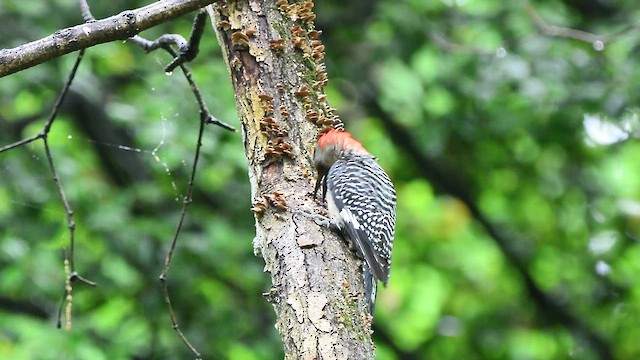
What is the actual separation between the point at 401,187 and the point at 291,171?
166 inches

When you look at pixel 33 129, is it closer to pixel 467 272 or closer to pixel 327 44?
pixel 327 44

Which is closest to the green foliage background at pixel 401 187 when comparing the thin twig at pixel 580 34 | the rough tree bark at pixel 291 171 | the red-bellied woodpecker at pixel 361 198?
the thin twig at pixel 580 34

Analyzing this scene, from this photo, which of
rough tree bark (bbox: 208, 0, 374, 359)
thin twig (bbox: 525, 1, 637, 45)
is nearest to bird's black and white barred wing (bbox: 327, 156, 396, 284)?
rough tree bark (bbox: 208, 0, 374, 359)

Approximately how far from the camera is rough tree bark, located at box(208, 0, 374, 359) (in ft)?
7.94

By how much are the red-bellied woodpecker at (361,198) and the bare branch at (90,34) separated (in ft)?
2.27

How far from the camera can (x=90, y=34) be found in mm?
2559

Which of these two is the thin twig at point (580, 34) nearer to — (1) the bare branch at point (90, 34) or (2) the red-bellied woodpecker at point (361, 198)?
(2) the red-bellied woodpecker at point (361, 198)

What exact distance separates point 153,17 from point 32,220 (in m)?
2.63

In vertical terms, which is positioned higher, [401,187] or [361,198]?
[401,187]

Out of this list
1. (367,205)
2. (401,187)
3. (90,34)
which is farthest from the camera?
(401,187)

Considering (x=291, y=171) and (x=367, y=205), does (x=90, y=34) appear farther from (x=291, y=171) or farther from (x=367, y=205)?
(x=367, y=205)

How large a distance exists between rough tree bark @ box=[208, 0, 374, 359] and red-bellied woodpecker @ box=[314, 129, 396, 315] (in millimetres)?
203

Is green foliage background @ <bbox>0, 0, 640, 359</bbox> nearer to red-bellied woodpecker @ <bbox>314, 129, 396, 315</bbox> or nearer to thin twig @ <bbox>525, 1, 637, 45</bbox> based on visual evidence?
thin twig @ <bbox>525, 1, 637, 45</bbox>

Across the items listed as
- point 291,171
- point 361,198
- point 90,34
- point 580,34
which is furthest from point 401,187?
point 90,34
